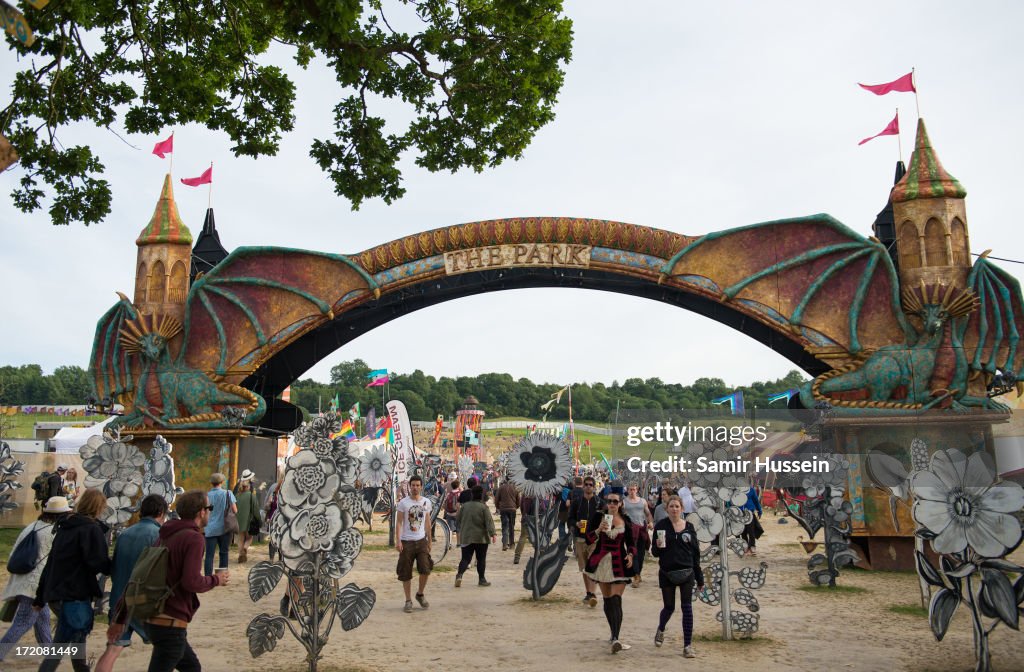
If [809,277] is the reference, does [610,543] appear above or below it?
below

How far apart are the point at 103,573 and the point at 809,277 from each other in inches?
537

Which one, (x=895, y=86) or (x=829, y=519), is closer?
(x=829, y=519)

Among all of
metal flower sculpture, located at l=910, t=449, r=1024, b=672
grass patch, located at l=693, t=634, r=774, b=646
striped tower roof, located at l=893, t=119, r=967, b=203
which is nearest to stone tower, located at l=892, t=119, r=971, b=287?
striped tower roof, located at l=893, t=119, r=967, b=203

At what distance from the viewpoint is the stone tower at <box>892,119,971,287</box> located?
14984 millimetres

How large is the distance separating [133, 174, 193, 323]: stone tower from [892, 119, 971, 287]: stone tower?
574 inches

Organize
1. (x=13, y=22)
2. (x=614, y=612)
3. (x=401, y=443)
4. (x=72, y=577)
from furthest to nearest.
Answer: (x=401, y=443), (x=614, y=612), (x=72, y=577), (x=13, y=22)

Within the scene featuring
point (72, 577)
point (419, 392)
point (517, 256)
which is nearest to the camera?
point (72, 577)

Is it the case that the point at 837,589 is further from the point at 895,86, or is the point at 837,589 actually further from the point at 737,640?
the point at 895,86

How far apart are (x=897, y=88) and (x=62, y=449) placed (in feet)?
83.5

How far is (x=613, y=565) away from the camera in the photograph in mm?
7863

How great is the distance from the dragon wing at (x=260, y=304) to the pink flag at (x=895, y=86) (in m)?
10.7

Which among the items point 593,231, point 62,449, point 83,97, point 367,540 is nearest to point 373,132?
point 83,97

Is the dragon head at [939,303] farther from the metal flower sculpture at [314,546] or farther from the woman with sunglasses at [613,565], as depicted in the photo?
the metal flower sculpture at [314,546]

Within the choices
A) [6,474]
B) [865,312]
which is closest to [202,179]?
[6,474]
